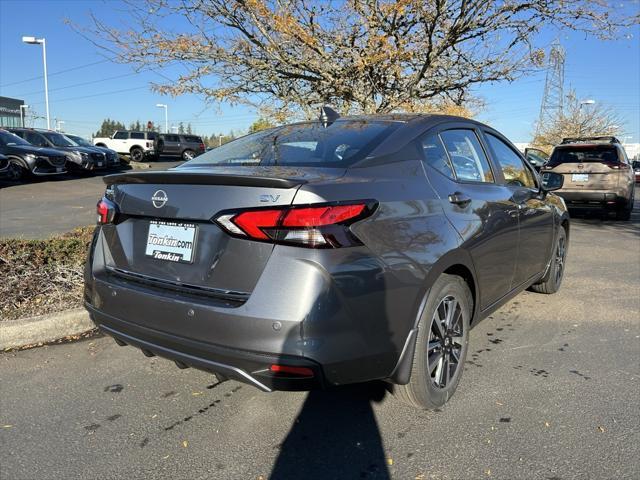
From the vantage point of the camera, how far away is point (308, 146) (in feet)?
10.1

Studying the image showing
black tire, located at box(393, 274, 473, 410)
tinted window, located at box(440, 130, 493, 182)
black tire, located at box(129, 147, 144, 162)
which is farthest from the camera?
black tire, located at box(129, 147, 144, 162)

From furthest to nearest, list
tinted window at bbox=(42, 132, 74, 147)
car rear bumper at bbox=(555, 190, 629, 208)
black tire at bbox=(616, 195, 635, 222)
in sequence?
tinted window at bbox=(42, 132, 74, 147)
black tire at bbox=(616, 195, 635, 222)
car rear bumper at bbox=(555, 190, 629, 208)

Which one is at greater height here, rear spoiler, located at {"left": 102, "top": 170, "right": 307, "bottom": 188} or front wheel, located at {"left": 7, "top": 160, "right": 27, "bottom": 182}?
rear spoiler, located at {"left": 102, "top": 170, "right": 307, "bottom": 188}

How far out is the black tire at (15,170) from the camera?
1595cm

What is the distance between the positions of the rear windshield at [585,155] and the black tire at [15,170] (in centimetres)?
1520

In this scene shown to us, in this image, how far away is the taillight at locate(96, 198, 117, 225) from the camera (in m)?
2.87

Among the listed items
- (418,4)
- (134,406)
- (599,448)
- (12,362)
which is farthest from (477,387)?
(418,4)

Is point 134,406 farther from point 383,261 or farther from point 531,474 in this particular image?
point 531,474

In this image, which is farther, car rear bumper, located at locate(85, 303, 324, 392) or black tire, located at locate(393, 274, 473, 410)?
black tire, located at locate(393, 274, 473, 410)

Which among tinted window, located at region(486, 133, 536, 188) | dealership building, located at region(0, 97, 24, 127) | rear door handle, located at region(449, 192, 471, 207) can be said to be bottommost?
rear door handle, located at region(449, 192, 471, 207)

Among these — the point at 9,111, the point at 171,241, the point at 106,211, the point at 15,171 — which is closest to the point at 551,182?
the point at 171,241

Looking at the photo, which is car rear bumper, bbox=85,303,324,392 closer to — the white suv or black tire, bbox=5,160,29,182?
black tire, bbox=5,160,29,182

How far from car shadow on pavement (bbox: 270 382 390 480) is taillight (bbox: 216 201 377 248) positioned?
95 cm

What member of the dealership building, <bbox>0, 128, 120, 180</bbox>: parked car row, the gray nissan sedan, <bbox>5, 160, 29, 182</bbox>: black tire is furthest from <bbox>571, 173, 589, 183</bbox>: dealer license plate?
the dealership building
